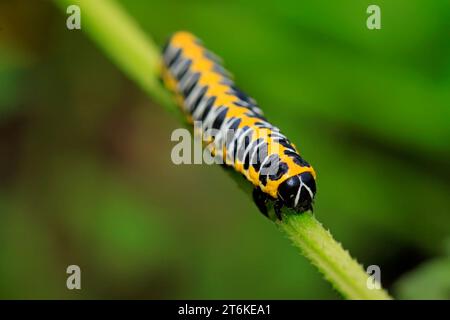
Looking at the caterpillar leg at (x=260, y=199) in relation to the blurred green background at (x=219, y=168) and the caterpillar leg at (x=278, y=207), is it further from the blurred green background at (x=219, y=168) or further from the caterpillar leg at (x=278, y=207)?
the blurred green background at (x=219, y=168)

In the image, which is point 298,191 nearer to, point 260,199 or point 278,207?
point 278,207

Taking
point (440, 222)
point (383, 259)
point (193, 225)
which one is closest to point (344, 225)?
point (383, 259)

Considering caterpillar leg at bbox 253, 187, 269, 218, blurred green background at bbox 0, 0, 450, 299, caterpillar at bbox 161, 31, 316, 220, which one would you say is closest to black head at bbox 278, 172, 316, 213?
caterpillar at bbox 161, 31, 316, 220

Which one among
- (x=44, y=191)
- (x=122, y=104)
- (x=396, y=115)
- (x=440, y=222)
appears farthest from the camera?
(x=122, y=104)

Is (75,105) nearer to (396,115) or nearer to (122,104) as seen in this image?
(122,104)

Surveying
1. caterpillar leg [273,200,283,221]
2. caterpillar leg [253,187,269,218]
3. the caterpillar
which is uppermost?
the caterpillar

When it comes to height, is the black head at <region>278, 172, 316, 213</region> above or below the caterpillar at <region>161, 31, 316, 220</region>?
below

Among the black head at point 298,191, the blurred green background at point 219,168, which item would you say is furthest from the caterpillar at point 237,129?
the blurred green background at point 219,168

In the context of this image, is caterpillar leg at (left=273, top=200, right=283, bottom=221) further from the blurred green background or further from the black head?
the blurred green background

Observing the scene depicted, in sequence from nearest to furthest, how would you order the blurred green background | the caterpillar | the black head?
the black head
the caterpillar
the blurred green background
